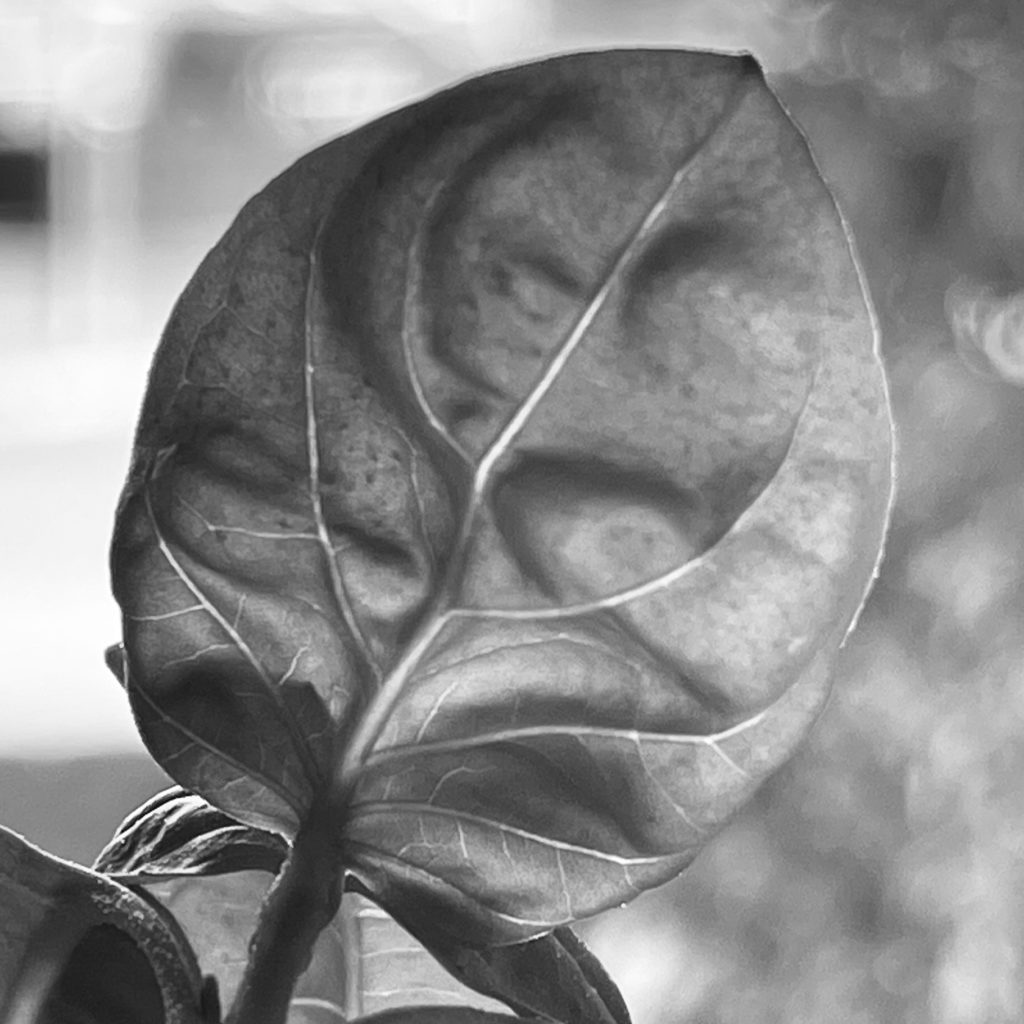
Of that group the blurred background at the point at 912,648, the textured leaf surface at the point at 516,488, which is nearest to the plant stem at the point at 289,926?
the textured leaf surface at the point at 516,488

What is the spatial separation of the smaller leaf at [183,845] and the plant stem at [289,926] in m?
0.02

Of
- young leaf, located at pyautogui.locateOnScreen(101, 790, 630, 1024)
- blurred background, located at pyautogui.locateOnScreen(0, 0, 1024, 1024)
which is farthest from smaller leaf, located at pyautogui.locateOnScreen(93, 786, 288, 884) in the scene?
blurred background, located at pyautogui.locateOnScreen(0, 0, 1024, 1024)

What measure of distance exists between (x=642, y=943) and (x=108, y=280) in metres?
1.74

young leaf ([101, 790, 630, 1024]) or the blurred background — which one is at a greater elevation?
young leaf ([101, 790, 630, 1024])

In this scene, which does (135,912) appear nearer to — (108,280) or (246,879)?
(246,879)

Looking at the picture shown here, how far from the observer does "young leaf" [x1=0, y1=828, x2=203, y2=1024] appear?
0.21 metres

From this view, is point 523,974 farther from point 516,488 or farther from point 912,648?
point 912,648

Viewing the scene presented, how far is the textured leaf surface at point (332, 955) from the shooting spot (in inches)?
9.2

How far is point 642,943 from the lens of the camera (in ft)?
4.81

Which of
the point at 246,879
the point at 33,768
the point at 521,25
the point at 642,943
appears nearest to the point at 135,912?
the point at 246,879

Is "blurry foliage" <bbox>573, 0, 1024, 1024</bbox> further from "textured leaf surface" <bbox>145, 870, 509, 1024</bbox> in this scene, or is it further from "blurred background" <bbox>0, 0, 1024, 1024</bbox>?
"textured leaf surface" <bbox>145, 870, 509, 1024</bbox>

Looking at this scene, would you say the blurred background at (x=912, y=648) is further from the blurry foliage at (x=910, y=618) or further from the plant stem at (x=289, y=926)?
the plant stem at (x=289, y=926)

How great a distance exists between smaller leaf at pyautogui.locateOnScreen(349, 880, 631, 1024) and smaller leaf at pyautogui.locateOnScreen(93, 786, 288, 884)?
0.8 inches

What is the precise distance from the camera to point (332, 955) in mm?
253
